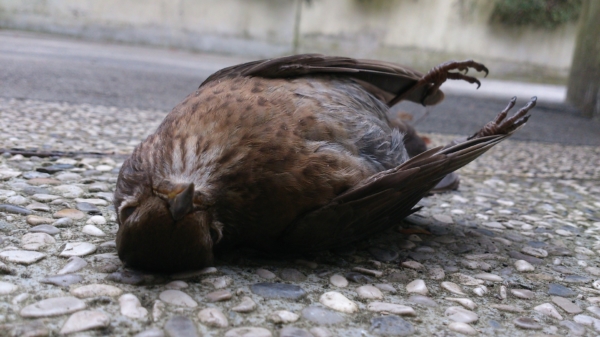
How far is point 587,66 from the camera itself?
29.1 feet

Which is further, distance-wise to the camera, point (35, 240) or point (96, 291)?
point (35, 240)

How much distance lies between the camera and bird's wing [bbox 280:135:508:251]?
2014 millimetres

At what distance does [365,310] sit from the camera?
183 cm

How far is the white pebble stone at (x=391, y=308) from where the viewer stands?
1.82 metres

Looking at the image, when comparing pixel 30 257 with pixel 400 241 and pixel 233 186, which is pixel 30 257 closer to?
pixel 233 186

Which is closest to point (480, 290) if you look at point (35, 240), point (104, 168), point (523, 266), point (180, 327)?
point (523, 266)

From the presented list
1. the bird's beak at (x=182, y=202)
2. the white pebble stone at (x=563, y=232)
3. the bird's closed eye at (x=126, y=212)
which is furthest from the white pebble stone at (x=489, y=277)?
the bird's closed eye at (x=126, y=212)

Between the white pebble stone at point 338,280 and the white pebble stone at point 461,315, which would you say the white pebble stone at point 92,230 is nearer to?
the white pebble stone at point 338,280

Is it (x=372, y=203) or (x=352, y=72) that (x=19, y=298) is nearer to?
(x=372, y=203)

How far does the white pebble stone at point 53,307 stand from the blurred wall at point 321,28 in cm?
1698

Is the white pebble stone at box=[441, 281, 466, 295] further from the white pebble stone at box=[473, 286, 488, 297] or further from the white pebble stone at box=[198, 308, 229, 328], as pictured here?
the white pebble stone at box=[198, 308, 229, 328]

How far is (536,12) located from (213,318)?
823 inches

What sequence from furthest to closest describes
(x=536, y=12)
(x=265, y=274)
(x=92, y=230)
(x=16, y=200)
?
(x=536, y=12) → (x=16, y=200) → (x=92, y=230) → (x=265, y=274)

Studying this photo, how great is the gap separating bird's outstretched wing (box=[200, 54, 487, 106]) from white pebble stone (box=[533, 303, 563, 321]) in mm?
1338
